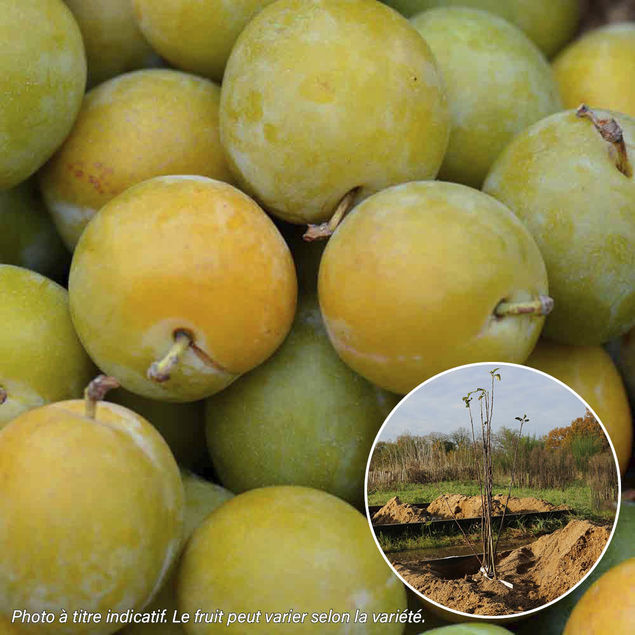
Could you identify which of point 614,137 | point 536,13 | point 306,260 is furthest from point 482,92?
point 536,13

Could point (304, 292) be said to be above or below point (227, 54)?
below

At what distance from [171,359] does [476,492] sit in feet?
1.20

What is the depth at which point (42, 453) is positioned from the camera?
84 cm

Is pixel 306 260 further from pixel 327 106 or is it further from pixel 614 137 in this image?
pixel 614 137

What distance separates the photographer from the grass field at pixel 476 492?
2.76ft

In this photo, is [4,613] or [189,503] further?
[189,503]

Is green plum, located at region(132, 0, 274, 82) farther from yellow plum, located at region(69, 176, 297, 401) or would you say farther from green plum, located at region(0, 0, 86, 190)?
yellow plum, located at region(69, 176, 297, 401)

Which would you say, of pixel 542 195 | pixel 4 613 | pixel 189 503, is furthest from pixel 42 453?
pixel 542 195

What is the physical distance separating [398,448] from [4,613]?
1.54 ft

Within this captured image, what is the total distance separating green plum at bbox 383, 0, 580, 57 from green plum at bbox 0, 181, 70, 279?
75 centimetres

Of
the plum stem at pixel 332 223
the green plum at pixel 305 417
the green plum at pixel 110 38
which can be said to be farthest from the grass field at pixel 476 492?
the green plum at pixel 110 38

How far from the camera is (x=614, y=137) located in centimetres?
104

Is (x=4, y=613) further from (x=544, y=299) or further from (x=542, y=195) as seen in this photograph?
(x=542, y=195)

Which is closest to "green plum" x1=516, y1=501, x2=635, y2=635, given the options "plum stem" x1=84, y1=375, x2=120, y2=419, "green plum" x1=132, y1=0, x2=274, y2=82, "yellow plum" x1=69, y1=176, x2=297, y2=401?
"yellow plum" x1=69, y1=176, x2=297, y2=401
